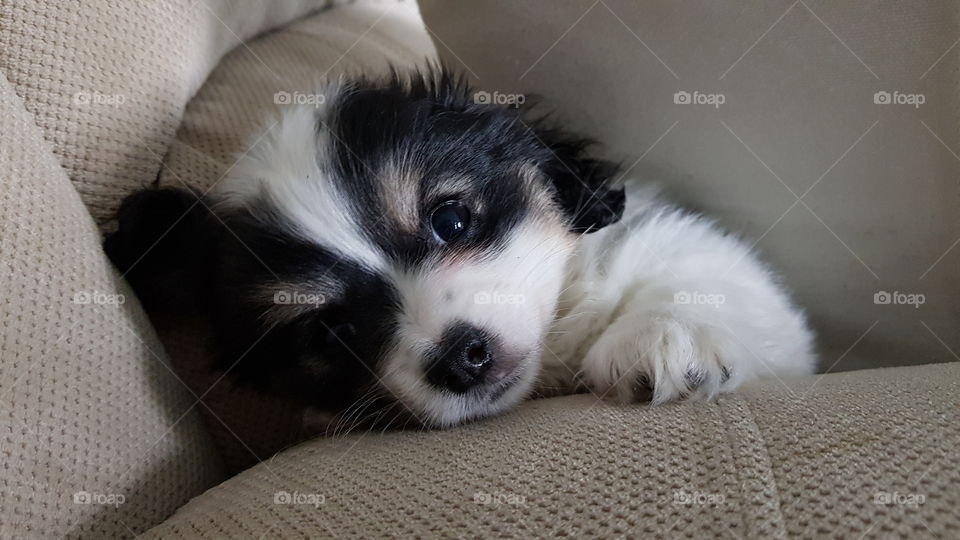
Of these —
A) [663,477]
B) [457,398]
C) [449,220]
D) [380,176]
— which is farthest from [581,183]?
[663,477]

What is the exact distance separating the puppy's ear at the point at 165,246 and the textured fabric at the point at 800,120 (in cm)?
87

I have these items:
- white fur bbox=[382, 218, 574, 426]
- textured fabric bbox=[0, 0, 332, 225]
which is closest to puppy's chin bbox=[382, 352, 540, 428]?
white fur bbox=[382, 218, 574, 426]

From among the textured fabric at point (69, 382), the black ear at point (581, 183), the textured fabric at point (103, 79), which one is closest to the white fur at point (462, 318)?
the black ear at point (581, 183)

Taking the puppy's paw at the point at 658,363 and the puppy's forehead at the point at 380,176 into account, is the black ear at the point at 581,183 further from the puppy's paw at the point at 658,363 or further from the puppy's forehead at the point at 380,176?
Result: the puppy's paw at the point at 658,363

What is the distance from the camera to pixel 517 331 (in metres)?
1.44

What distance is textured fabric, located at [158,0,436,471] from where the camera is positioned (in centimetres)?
174

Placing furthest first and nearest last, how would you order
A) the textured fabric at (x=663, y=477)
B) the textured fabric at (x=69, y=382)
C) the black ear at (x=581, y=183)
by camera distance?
1. the black ear at (x=581, y=183)
2. the textured fabric at (x=69, y=382)
3. the textured fabric at (x=663, y=477)

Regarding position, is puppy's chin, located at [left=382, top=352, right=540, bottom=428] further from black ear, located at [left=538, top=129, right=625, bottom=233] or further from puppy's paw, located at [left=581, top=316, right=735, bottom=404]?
black ear, located at [left=538, top=129, right=625, bottom=233]

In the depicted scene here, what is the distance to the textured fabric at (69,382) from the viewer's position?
1.13m

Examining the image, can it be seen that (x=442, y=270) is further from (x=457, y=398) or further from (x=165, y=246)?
(x=165, y=246)

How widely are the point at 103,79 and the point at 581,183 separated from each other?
1160mm

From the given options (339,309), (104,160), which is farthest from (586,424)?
(104,160)

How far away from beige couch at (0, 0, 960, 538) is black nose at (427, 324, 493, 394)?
10cm

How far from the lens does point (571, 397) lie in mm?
1420
